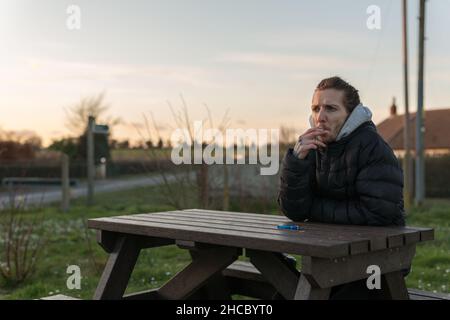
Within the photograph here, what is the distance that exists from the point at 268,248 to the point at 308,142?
0.65 meters

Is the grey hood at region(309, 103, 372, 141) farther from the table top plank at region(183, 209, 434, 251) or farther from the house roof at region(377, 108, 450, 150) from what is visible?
the house roof at region(377, 108, 450, 150)

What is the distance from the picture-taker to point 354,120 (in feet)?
9.26

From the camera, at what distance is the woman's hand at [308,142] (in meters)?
2.74

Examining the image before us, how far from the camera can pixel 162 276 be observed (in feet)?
17.9

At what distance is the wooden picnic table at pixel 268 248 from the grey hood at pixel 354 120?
18.2 inches

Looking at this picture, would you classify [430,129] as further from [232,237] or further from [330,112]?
[232,237]

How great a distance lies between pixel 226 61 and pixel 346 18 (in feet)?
7.79

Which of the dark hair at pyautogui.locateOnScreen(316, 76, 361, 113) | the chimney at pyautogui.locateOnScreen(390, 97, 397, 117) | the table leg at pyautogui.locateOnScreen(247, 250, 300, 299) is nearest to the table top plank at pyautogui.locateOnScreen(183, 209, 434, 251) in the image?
the table leg at pyautogui.locateOnScreen(247, 250, 300, 299)

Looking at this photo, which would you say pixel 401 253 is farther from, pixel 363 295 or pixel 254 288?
pixel 254 288

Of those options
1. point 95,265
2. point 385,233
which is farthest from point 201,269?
point 95,265

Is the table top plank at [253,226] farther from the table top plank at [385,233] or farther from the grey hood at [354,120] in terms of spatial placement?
the grey hood at [354,120]

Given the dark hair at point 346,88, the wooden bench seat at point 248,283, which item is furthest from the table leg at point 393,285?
the wooden bench seat at point 248,283

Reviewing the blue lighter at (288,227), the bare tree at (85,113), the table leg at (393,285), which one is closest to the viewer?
the blue lighter at (288,227)
